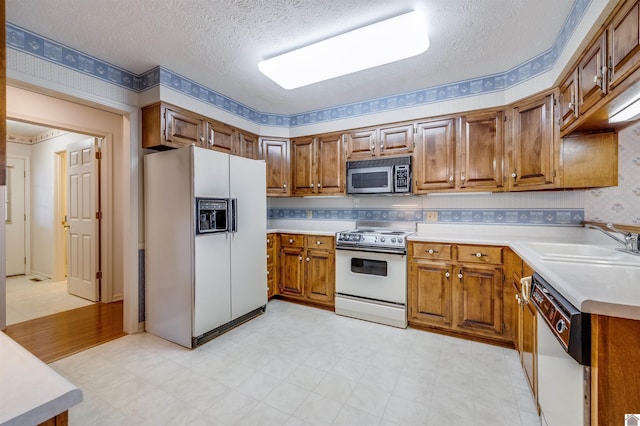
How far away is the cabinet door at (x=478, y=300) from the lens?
2.46m

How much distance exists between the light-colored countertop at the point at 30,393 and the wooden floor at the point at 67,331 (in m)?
2.32

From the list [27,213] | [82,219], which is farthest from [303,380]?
[27,213]

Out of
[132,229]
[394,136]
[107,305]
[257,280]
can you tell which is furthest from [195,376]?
[394,136]

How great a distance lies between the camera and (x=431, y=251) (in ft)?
8.94

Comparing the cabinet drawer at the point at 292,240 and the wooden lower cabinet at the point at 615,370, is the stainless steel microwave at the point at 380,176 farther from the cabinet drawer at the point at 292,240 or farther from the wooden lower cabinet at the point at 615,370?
the wooden lower cabinet at the point at 615,370

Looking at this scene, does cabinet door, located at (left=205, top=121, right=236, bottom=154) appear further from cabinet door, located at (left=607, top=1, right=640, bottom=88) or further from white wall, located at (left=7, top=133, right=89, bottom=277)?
cabinet door, located at (left=607, top=1, right=640, bottom=88)

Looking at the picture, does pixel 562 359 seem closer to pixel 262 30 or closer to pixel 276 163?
pixel 262 30

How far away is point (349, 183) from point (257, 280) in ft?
4.91

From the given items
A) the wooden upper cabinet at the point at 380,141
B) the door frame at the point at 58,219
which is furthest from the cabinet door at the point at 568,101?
the door frame at the point at 58,219

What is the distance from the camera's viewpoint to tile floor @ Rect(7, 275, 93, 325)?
10.4ft

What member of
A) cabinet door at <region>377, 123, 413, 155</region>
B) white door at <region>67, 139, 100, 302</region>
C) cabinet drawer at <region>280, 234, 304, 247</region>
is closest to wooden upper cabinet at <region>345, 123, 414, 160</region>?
cabinet door at <region>377, 123, 413, 155</region>

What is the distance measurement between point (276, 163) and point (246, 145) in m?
0.45

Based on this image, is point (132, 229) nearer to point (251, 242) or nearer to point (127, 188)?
point (127, 188)

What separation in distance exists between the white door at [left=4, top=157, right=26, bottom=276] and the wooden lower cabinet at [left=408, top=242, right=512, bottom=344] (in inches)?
245
